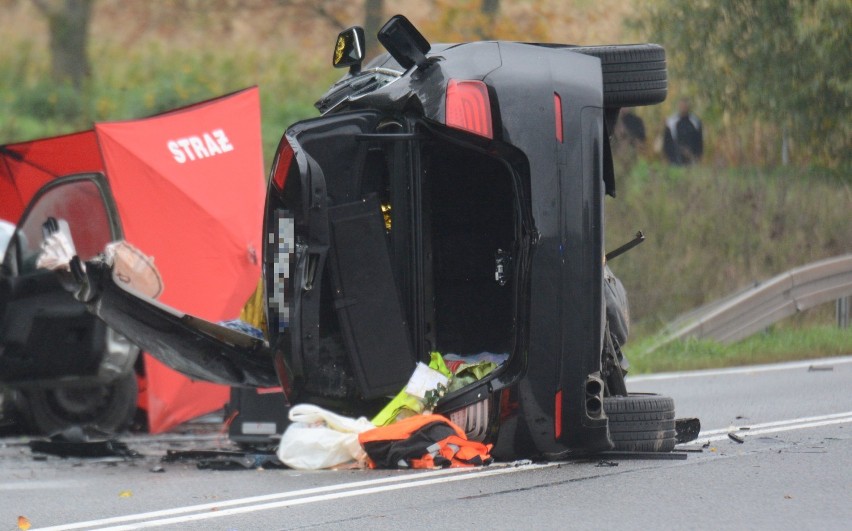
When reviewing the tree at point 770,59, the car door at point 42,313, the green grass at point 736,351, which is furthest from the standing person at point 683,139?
the car door at point 42,313

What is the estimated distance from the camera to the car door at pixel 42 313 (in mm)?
8930

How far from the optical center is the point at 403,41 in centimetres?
679

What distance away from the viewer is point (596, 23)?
2592 cm

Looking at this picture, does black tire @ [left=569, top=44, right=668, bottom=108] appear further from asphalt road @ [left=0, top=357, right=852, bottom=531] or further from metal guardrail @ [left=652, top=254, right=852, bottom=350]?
metal guardrail @ [left=652, top=254, right=852, bottom=350]

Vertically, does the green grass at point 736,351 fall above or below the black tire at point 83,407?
above

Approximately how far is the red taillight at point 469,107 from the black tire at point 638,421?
4.99 feet

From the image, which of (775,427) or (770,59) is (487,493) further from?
(770,59)

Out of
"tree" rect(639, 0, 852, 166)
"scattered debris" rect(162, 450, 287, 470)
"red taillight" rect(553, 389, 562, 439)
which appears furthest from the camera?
"tree" rect(639, 0, 852, 166)

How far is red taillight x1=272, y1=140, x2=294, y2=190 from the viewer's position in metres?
6.77

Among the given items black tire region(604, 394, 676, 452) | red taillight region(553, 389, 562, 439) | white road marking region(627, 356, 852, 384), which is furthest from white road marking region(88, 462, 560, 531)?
white road marking region(627, 356, 852, 384)

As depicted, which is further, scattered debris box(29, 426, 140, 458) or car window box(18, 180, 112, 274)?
car window box(18, 180, 112, 274)

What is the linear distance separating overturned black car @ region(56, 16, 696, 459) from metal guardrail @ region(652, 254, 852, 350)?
21.8 feet

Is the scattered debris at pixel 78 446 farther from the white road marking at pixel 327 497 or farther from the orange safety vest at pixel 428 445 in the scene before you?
the white road marking at pixel 327 497

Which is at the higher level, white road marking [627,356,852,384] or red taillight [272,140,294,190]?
red taillight [272,140,294,190]
